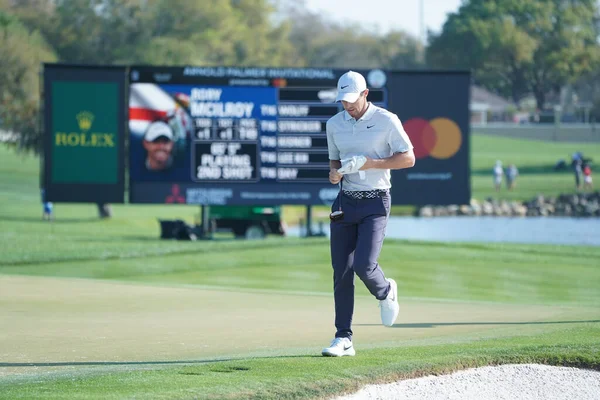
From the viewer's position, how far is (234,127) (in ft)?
75.7

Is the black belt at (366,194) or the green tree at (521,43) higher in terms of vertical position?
the green tree at (521,43)

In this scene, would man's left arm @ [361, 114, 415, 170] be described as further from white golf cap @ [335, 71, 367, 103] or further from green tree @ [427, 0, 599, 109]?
green tree @ [427, 0, 599, 109]

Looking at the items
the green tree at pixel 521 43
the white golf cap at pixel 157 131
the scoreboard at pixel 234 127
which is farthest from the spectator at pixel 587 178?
the white golf cap at pixel 157 131

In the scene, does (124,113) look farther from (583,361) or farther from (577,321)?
(583,361)

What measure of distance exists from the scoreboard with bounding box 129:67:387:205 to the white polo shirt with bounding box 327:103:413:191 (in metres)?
14.7

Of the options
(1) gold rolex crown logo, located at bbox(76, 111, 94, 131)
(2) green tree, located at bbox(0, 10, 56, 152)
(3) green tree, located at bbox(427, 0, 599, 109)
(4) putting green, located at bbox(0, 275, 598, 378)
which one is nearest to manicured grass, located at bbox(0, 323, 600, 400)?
(4) putting green, located at bbox(0, 275, 598, 378)

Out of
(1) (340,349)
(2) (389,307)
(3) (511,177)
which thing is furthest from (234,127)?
(3) (511,177)

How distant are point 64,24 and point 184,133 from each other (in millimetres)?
34649

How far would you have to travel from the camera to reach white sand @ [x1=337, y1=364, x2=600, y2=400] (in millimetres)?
7324

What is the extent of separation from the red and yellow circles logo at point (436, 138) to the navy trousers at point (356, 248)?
52.4ft

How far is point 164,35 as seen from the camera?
61.6 m

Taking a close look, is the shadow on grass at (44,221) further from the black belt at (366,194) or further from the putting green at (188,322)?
the black belt at (366,194)

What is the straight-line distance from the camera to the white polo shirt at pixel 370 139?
7.97 m

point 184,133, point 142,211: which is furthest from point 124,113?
point 142,211
